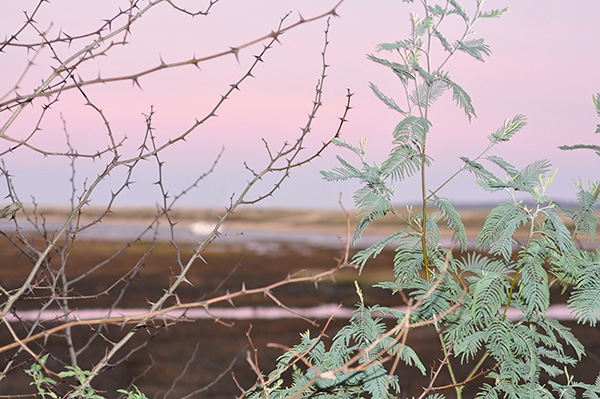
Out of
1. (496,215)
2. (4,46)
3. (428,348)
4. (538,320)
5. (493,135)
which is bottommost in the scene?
(428,348)

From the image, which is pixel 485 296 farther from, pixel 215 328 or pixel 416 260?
pixel 215 328

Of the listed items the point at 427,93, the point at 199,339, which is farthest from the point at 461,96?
the point at 199,339

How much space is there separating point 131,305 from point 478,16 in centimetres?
1317

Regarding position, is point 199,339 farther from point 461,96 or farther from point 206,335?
point 461,96

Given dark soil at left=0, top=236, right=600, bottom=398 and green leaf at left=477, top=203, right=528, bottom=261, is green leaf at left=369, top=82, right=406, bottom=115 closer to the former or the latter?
green leaf at left=477, top=203, right=528, bottom=261

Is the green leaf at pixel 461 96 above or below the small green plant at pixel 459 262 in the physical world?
above

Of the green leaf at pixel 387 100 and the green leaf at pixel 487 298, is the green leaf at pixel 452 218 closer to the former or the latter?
the green leaf at pixel 487 298

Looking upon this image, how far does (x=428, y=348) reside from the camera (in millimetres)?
10109

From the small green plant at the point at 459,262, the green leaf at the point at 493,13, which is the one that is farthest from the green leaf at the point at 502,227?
the green leaf at the point at 493,13

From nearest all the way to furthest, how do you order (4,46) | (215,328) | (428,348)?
(4,46), (428,348), (215,328)

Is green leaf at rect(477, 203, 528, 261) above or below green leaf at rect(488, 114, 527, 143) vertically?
below

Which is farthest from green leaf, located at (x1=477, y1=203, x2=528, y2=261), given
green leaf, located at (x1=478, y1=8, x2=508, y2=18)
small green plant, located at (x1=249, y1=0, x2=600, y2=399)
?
green leaf, located at (x1=478, y1=8, x2=508, y2=18)

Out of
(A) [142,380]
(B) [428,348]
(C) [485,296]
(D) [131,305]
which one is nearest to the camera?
(C) [485,296]

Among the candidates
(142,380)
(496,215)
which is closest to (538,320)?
Answer: (496,215)
